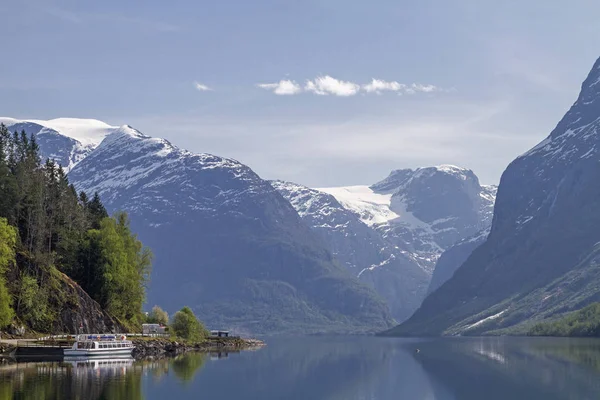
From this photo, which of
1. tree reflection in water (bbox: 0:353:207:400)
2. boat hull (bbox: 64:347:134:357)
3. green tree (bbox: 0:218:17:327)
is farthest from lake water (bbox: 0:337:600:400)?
green tree (bbox: 0:218:17:327)

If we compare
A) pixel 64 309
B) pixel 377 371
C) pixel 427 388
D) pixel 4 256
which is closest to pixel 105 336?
pixel 64 309

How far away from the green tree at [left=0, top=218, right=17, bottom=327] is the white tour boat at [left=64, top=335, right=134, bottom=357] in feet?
44.8

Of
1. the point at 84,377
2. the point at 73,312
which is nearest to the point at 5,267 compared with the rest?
the point at 73,312

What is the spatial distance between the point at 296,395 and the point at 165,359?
59.8 metres

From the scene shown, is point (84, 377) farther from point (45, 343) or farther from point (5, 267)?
point (5, 267)

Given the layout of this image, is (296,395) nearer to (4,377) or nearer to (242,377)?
(242,377)

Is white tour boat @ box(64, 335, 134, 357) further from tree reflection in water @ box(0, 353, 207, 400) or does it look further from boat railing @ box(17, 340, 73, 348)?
tree reflection in water @ box(0, 353, 207, 400)

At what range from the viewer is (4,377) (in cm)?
12962

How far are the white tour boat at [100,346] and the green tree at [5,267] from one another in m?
13.7

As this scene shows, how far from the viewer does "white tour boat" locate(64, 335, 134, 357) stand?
575 feet

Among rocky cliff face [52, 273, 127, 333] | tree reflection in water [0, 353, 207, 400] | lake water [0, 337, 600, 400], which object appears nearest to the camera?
tree reflection in water [0, 353, 207, 400]

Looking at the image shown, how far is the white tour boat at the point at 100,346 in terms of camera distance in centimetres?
17538

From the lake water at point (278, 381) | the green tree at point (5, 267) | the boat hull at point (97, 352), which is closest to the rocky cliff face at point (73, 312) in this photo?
the boat hull at point (97, 352)

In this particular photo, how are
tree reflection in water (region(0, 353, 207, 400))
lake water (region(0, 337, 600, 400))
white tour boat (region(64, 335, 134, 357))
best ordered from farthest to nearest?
1. white tour boat (region(64, 335, 134, 357))
2. lake water (region(0, 337, 600, 400))
3. tree reflection in water (region(0, 353, 207, 400))
